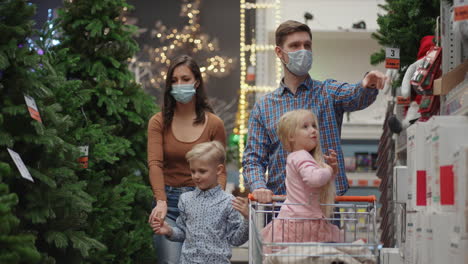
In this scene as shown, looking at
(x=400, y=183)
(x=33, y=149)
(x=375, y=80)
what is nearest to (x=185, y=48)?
(x=400, y=183)

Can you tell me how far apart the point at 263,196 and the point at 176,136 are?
4.51ft

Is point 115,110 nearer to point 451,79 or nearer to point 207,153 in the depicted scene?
point 207,153

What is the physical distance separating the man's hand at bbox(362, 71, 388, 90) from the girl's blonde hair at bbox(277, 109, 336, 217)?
13.2 inches

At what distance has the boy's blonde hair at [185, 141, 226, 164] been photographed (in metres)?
4.25

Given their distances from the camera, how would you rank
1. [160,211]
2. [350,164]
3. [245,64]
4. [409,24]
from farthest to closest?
[245,64], [350,164], [409,24], [160,211]

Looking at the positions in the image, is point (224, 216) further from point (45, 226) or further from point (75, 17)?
point (75, 17)

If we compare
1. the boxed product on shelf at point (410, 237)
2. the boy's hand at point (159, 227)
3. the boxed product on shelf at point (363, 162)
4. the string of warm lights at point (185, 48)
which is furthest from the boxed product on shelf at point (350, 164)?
the boxed product on shelf at point (410, 237)

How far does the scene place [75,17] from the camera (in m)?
6.29

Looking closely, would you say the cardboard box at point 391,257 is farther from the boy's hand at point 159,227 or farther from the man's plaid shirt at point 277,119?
the boy's hand at point 159,227

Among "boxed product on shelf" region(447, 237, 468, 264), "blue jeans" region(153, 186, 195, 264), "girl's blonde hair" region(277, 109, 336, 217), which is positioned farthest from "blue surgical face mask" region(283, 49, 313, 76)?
"boxed product on shelf" region(447, 237, 468, 264)

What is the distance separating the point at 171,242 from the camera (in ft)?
15.0

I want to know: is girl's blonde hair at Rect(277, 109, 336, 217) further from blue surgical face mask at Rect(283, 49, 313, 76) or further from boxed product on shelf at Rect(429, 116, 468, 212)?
blue surgical face mask at Rect(283, 49, 313, 76)

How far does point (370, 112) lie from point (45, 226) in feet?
27.3

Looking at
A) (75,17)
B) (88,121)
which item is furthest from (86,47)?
(88,121)
